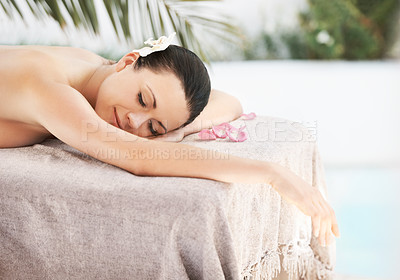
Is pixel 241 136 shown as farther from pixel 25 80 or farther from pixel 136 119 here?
pixel 25 80

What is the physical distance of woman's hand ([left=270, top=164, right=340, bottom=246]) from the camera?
1092mm

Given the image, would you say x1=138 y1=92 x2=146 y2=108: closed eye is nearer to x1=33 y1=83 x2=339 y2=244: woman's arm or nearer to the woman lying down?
the woman lying down

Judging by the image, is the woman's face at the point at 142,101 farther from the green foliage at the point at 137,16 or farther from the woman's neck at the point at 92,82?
the green foliage at the point at 137,16

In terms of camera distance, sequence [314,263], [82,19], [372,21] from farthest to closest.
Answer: [372,21]
[82,19]
[314,263]

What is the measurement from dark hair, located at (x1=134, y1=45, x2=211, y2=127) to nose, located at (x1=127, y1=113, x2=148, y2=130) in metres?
0.13

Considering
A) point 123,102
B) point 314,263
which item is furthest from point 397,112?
point 123,102

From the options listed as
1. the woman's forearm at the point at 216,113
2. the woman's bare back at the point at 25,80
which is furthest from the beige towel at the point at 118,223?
the woman's forearm at the point at 216,113

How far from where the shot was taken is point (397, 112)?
5.46m

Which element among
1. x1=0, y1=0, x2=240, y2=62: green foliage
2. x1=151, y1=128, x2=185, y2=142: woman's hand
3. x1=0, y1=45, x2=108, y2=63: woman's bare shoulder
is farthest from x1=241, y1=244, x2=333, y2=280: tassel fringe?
x1=0, y1=0, x2=240, y2=62: green foliage

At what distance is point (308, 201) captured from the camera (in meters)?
1.09

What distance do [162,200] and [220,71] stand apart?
522 cm

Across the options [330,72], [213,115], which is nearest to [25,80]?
[213,115]

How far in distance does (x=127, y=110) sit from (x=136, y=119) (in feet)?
0.12

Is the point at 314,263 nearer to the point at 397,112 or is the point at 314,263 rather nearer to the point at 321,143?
the point at 321,143
